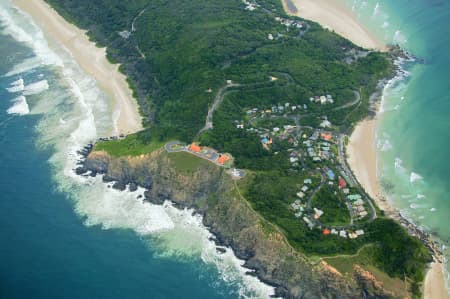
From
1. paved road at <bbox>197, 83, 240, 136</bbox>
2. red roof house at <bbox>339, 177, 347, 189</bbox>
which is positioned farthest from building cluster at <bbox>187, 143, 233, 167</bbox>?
red roof house at <bbox>339, 177, 347, 189</bbox>

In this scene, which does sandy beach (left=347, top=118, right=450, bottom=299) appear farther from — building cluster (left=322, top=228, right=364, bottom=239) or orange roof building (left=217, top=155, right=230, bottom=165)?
orange roof building (left=217, top=155, right=230, bottom=165)

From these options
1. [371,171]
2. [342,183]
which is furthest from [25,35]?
[371,171]

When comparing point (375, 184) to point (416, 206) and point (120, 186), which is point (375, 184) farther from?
point (120, 186)

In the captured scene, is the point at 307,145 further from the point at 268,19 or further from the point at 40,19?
the point at 40,19

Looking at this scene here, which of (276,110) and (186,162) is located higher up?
(276,110)

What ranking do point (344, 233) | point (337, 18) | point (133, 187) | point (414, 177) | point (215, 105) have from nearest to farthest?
point (344, 233)
point (414, 177)
point (133, 187)
point (215, 105)
point (337, 18)

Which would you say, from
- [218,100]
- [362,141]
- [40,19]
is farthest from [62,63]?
[362,141]
